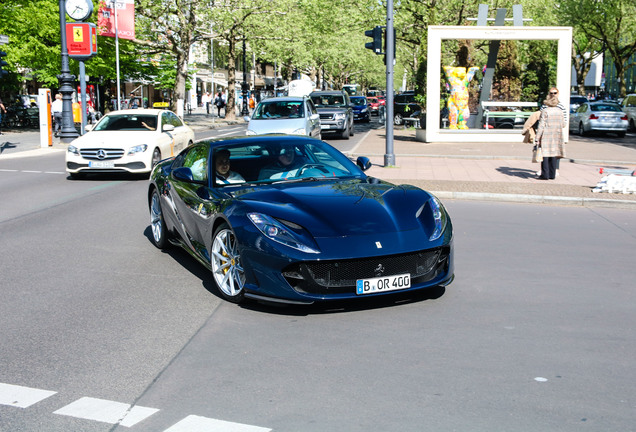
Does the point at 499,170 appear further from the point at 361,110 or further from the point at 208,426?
the point at 361,110

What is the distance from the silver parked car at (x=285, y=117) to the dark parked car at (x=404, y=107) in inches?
639

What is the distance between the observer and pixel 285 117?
882 inches

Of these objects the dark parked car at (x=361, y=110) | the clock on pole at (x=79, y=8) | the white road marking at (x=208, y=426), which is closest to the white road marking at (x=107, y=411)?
the white road marking at (x=208, y=426)

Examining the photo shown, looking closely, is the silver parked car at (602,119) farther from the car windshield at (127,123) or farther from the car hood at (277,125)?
the car windshield at (127,123)

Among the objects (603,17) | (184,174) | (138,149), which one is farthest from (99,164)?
(603,17)

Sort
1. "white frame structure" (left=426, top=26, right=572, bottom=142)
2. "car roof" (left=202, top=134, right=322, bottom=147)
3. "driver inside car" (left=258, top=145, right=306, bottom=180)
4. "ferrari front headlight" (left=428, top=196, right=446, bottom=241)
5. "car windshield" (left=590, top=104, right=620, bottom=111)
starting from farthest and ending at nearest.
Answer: "car windshield" (left=590, top=104, right=620, bottom=111) → "white frame structure" (left=426, top=26, right=572, bottom=142) → "car roof" (left=202, top=134, right=322, bottom=147) → "driver inside car" (left=258, top=145, right=306, bottom=180) → "ferrari front headlight" (left=428, top=196, right=446, bottom=241)

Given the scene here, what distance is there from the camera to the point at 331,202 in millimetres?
6090

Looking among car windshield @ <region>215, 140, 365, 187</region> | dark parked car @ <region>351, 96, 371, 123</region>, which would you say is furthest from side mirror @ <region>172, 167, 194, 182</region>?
dark parked car @ <region>351, 96, 371, 123</region>

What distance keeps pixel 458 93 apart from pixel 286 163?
22647 mm

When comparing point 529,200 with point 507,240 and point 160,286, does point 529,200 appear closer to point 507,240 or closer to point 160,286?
point 507,240

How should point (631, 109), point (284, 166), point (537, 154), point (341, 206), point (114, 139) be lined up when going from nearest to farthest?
point (341, 206), point (284, 166), point (537, 154), point (114, 139), point (631, 109)

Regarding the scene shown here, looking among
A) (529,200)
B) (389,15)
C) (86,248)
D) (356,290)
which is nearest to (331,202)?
(356,290)

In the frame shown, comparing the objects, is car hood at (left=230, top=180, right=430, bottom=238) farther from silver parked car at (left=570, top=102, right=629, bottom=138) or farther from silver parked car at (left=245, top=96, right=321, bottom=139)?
silver parked car at (left=570, top=102, right=629, bottom=138)

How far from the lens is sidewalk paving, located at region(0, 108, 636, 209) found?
13.1m
